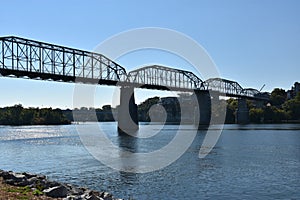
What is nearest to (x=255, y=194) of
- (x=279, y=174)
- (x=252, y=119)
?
(x=279, y=174)

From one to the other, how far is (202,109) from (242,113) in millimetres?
32817

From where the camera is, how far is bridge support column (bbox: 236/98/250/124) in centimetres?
18100

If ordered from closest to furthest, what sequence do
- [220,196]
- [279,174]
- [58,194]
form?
1. [58,194]
2. [220,196]
3. [279,174]

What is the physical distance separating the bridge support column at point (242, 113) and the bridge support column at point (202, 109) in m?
25.4

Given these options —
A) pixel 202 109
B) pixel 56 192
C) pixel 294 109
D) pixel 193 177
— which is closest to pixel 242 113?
pixel 294 109

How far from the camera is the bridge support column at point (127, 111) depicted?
384 ft

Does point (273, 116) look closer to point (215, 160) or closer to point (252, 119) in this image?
point (252, 119)

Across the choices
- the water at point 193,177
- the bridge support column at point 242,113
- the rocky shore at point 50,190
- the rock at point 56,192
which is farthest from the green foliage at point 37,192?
the bridge support column at point 242,113

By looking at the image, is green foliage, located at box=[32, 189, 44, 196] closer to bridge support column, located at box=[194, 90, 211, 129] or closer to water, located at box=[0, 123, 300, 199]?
water, located at box=[0, 123, 300, 199]

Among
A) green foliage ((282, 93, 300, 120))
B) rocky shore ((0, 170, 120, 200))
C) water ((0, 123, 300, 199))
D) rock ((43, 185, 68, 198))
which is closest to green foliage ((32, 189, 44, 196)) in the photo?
rocky shore ((0, 170, 120, 200))

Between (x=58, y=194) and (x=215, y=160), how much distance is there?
27.0 metres

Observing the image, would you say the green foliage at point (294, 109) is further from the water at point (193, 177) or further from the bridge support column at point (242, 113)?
the water at point (193, 177)

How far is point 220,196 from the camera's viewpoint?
24.2 metres

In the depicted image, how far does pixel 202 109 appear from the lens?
15925 cm
